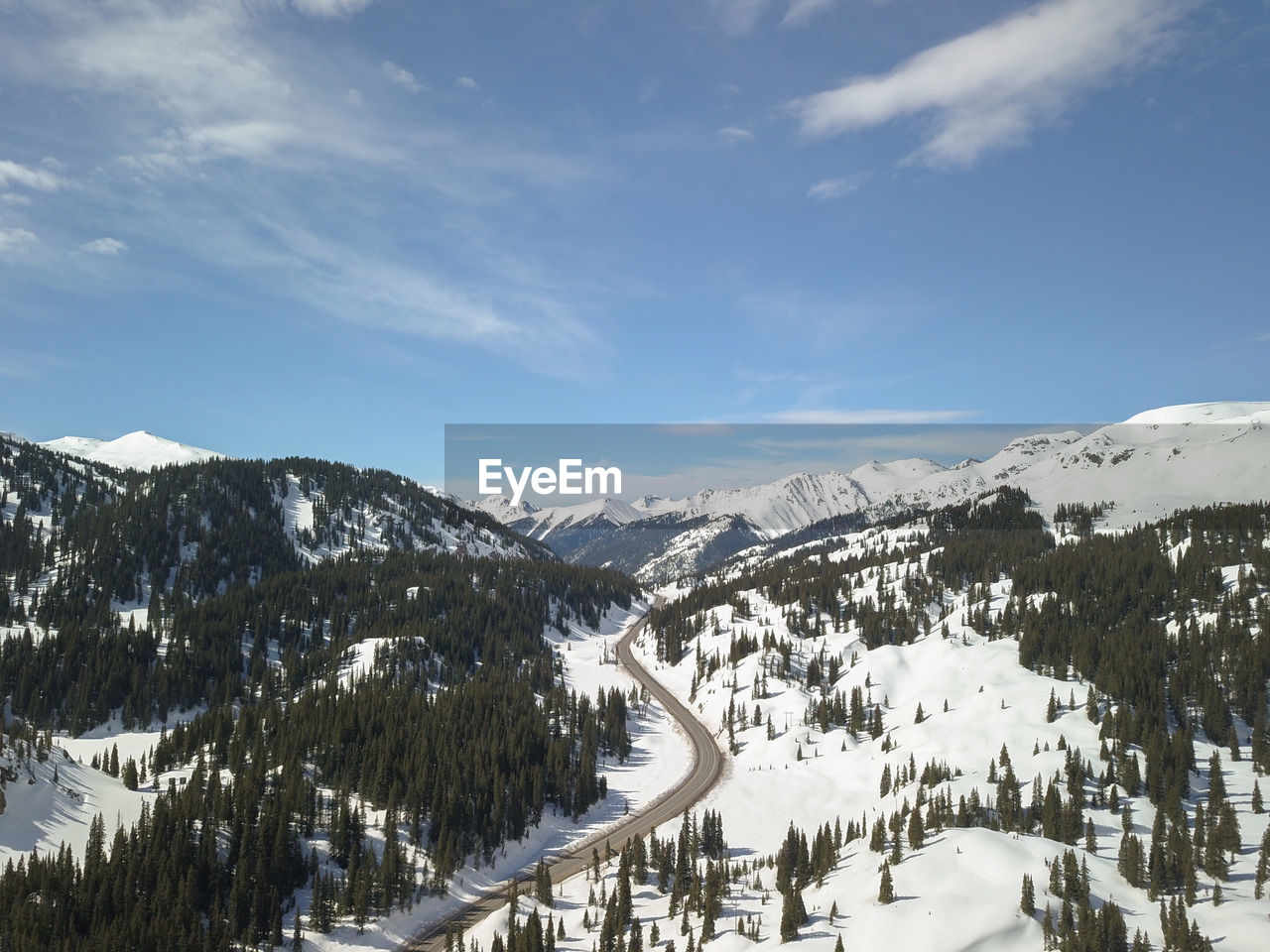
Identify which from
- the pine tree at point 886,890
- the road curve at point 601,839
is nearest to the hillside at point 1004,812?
the pine tree at point 886,890

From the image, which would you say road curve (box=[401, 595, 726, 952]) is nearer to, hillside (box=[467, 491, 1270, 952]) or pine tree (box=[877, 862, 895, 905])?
hillside (box=[467, 491, 1270, 952])

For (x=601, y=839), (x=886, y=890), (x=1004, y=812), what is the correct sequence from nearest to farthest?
(x=886, y=890)
(x=1004, y=812)
(x=601, y=839)

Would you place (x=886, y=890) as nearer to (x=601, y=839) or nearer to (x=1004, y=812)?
(x=1004, y=812)

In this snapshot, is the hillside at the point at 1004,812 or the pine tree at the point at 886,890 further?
the pine tree at the point at 886,890

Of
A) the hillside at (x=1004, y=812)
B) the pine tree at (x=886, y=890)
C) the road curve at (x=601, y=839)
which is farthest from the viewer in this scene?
the road curve at (x=601, y=839)

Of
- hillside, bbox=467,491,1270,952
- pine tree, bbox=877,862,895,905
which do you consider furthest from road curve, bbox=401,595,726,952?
pine tree, bbox=877,862,895,905

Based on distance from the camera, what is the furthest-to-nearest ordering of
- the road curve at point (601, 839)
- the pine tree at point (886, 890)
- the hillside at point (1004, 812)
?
the road curve at point (601, 839), the pine tree at point (886, 890), the hillside at point (1004, 812)

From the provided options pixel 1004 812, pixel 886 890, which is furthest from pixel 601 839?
pixel 1004 812

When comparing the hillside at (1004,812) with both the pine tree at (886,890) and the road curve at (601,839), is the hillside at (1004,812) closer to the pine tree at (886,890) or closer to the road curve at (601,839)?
the pine tree at (886,890)

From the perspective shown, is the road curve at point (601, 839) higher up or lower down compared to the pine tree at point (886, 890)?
lower down

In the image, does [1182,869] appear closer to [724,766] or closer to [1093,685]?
[1093,685]

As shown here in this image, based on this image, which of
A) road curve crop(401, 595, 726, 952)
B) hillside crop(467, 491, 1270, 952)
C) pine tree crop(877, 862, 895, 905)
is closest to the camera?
hillside crop(467, 491, 1270, 952)
